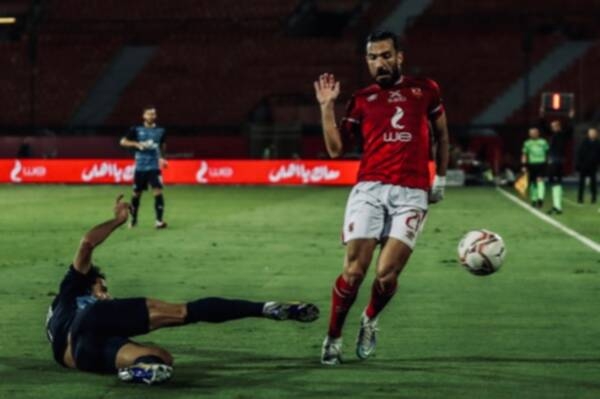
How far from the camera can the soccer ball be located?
10641mm

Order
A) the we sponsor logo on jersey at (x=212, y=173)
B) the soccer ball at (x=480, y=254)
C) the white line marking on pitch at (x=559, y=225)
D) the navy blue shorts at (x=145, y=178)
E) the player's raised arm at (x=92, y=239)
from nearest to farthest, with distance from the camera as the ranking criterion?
the player's raised arm at (x=92, y=239) → the soccer ball at (x=480, y=254) → the white line marking on pitch at (x=559, y=225) → the navy blue shorts at (x=145, y=178) → the we sponsor logo on jersey at (x=212, y=173)

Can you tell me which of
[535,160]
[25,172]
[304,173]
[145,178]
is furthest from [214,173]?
[145,178]

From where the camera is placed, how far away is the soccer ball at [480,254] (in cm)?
1064

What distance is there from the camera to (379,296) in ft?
31.7

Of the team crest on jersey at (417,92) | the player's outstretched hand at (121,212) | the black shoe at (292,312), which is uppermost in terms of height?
the team crest on jersey at (417,92)

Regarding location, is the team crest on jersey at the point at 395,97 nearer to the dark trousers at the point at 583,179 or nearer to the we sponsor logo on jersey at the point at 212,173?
the dark trousers at the point at 583,179

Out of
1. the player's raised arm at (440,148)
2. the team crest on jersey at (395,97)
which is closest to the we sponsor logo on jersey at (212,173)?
the player's raised arm at (440,148)

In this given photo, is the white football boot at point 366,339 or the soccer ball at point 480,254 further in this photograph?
the soccer ball at point 480,254

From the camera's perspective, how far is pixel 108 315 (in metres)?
8.54

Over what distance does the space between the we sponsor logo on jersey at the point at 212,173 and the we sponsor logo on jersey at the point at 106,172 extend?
235cm

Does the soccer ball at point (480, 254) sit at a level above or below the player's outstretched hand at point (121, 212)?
below

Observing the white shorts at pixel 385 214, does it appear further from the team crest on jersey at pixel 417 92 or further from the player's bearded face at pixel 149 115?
the player's bearded face at pixel 149 115

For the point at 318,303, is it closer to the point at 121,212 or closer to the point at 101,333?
the point at 121,212

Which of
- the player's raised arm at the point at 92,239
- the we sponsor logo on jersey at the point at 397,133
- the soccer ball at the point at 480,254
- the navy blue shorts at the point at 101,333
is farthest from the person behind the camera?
the soccer ball at the point at 480,254
